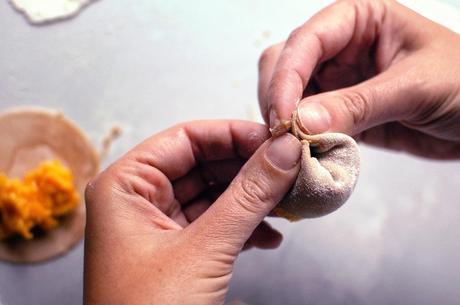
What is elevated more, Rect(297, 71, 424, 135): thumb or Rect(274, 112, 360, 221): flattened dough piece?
Rect(297, 71, 424, 135): thumb

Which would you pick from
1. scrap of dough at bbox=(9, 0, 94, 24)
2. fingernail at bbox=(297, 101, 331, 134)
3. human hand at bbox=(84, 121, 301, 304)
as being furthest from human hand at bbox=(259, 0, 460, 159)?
scrap of dough at bbox=(9, 0, 94, 24)

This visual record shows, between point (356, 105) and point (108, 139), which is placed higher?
point (356, 105)

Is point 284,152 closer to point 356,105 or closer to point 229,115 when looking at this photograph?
point 356,105

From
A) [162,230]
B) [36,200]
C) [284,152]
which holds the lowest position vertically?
[36,200]

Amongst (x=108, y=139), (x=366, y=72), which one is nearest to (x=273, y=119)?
(x=366, y=72)

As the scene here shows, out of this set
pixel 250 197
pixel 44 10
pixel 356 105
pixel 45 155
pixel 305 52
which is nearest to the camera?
pixel 250 197

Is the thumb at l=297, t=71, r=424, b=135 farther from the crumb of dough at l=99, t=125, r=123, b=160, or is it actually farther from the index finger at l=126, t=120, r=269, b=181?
the crumb of dough at l=99, t=125, r=123, b=160

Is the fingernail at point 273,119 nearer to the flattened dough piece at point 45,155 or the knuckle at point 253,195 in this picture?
the knuckle at point 253,195

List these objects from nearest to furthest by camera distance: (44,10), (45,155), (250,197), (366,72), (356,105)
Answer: (250,197)
(356,105)
(366,72)
(45,155)
(44,10)
